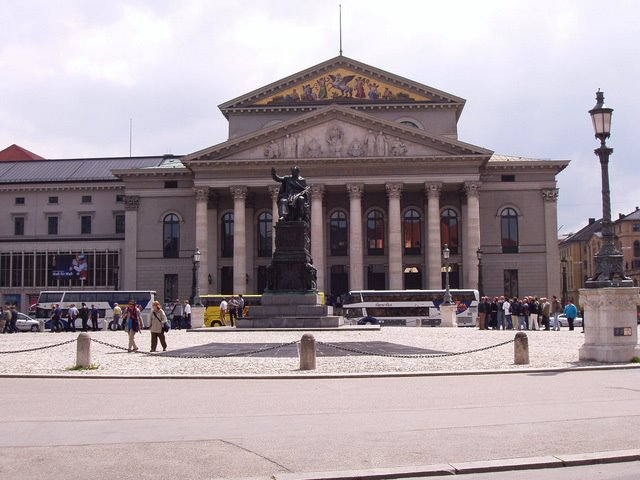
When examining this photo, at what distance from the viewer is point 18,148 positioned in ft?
360

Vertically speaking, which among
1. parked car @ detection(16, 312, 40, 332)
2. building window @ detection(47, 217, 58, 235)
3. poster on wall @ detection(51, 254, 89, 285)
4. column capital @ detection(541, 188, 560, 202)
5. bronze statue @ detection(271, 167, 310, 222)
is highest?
column capital @ detection(541, 188, 560, 202)

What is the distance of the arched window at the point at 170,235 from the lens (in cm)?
7656

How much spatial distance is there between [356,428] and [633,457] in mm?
3683

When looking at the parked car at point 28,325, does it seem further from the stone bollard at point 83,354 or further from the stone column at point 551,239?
the stone column at point 551,239

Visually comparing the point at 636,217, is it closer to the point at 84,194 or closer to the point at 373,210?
the point at 373,210

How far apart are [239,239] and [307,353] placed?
51.3 metres

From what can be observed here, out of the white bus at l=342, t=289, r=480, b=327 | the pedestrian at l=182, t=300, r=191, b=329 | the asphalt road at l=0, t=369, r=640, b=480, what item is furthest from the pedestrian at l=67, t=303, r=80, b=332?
the asphalt road at l=0, t=369, r=640, b=480

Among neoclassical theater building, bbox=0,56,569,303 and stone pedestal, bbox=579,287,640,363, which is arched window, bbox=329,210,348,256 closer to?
neoclassical theater building, bbox=0,56,569,303

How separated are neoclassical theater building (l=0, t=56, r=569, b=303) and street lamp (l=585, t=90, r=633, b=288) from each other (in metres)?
46.3

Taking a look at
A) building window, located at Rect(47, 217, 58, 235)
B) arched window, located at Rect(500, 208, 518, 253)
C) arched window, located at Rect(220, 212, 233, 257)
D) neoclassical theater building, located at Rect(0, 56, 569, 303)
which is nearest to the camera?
neoclassical theater building, located at Rect(0, 56, 569, 303)

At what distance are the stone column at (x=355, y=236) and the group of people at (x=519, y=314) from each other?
2034 cm

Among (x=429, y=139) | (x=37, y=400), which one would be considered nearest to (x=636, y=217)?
(x=429, y=139)

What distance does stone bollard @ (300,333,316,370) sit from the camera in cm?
1969

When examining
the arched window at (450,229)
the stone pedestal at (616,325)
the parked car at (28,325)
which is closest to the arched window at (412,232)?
the arched window at (450,229)
